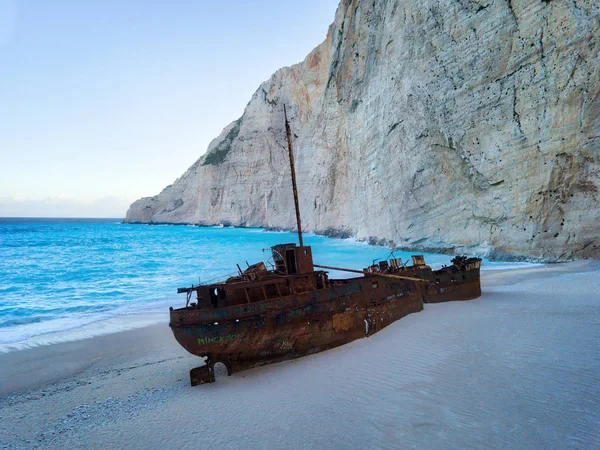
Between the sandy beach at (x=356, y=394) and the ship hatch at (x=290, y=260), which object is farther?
the ship hatch at (x=290, y=260)

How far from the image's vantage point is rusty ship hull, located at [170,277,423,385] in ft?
24.9

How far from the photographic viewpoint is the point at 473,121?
73.0 feet

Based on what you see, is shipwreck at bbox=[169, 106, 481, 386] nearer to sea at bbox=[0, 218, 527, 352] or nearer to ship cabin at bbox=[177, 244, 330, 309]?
ship cabin at bbox=[177, 244, 330, 309]

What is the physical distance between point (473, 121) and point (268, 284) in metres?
19.6

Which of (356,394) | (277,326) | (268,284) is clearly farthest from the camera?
(268,284)

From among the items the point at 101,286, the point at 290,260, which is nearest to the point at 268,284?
the point at 290,260

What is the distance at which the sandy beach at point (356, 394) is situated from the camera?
16.4 feet

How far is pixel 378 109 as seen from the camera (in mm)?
32969

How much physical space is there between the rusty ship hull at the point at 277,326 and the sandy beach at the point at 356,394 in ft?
1.16

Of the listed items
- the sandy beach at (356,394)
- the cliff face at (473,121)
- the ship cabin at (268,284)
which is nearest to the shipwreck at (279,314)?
the ship cabin at (268,284)

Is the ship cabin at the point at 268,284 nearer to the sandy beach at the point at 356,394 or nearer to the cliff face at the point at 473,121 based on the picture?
the sandy beach at the point at 356,394

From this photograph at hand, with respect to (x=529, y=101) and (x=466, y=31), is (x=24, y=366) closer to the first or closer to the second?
(x=529, y=101)

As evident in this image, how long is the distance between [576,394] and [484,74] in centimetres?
2103

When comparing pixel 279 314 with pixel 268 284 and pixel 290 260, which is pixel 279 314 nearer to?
pixel 268 284
